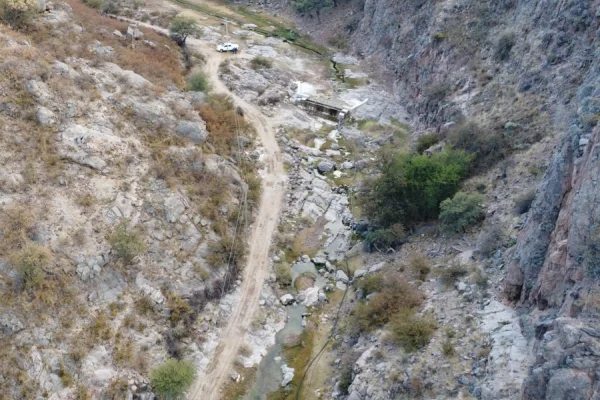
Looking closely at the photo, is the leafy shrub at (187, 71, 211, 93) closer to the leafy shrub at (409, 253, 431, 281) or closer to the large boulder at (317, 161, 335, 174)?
the large boulder at (317, 161, 335, 174)

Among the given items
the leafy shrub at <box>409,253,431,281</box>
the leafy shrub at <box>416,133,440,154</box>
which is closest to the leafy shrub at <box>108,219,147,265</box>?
the leafy shrub at <box>409,253,431,281</box>

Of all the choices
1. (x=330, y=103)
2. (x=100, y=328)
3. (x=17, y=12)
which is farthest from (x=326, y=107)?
(x=100, y=328)

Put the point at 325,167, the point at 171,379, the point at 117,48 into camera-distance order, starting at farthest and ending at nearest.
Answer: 1. the point at 325,167
2. the point at 117,48
3. the point at 171,379

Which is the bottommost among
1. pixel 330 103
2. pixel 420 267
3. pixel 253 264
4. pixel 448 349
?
pixel 253 264

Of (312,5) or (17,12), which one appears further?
(312,5)

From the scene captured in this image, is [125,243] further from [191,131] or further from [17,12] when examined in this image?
[17,12]

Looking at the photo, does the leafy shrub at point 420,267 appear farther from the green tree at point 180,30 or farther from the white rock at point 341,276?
the green tree at point 180,30

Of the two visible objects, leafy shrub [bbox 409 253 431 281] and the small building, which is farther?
the small building
